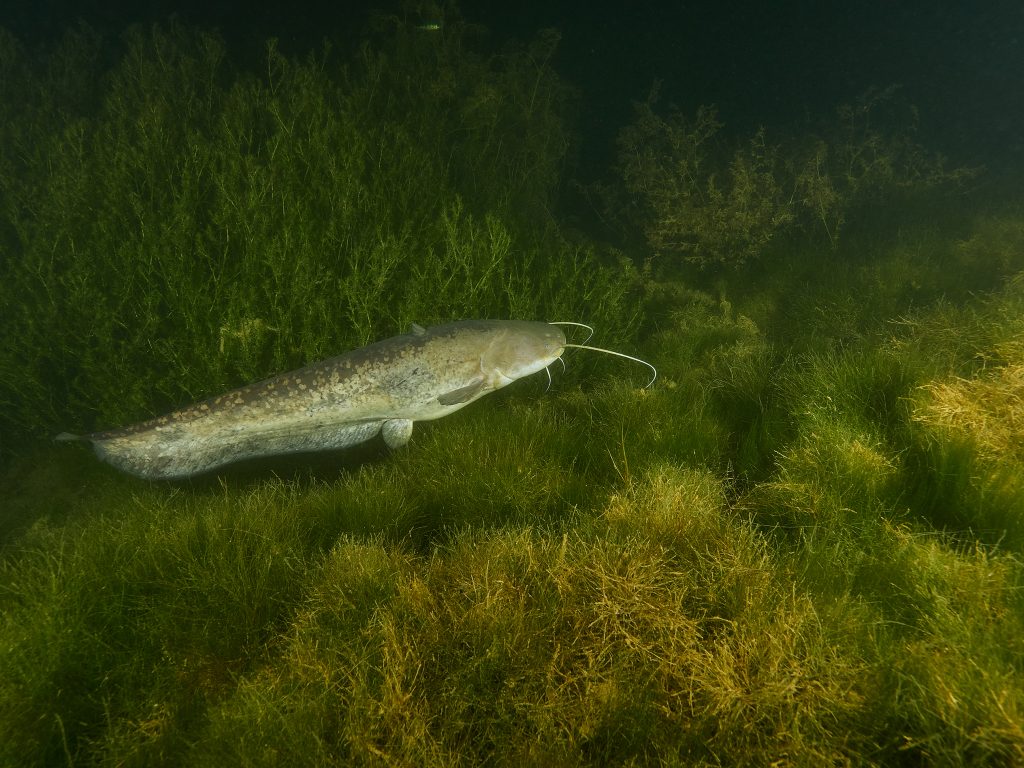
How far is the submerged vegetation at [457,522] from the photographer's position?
156cm

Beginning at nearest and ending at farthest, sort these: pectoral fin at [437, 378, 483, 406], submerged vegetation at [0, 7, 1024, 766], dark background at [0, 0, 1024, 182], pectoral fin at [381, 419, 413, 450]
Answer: submerged vegetation at [0, 7, 1024, 766] → pectoral fin at [437, 378, 483, 406] → pectoral fin at [381, 419, 413, 450] → dark background at [0, 0, 1024, 182]

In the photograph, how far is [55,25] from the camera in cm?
1852

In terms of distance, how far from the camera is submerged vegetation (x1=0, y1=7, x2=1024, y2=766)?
1562mm

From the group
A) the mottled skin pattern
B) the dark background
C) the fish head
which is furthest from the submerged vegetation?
the dark background

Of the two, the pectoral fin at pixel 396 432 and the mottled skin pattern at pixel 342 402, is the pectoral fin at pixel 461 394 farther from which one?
the pectoral fin at pixel 396 432

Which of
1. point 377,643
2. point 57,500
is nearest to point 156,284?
point 57,500

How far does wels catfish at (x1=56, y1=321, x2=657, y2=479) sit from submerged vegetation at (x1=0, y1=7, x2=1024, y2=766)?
0.28m

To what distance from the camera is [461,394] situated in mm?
3400

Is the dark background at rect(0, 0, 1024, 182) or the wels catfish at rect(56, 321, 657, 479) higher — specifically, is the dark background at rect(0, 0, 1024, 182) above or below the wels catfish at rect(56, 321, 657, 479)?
above

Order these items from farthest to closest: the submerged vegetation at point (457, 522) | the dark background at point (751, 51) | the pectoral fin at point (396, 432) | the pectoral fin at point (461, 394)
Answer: the dark background at point (751, 51)
the pectoral fin at point (396, 432)
the pectoral fin at point (461, 394)
the submerged vegetation at point (457, 522)

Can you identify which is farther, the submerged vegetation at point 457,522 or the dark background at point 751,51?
the dark background at point 751,51

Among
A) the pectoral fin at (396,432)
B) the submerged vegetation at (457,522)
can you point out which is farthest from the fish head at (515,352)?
the pectoral fin at (396,432)

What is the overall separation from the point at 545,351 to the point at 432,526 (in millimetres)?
1410

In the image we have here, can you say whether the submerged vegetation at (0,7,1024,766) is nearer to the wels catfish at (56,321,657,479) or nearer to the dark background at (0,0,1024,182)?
the wels catfish at (56,321,657,479)
